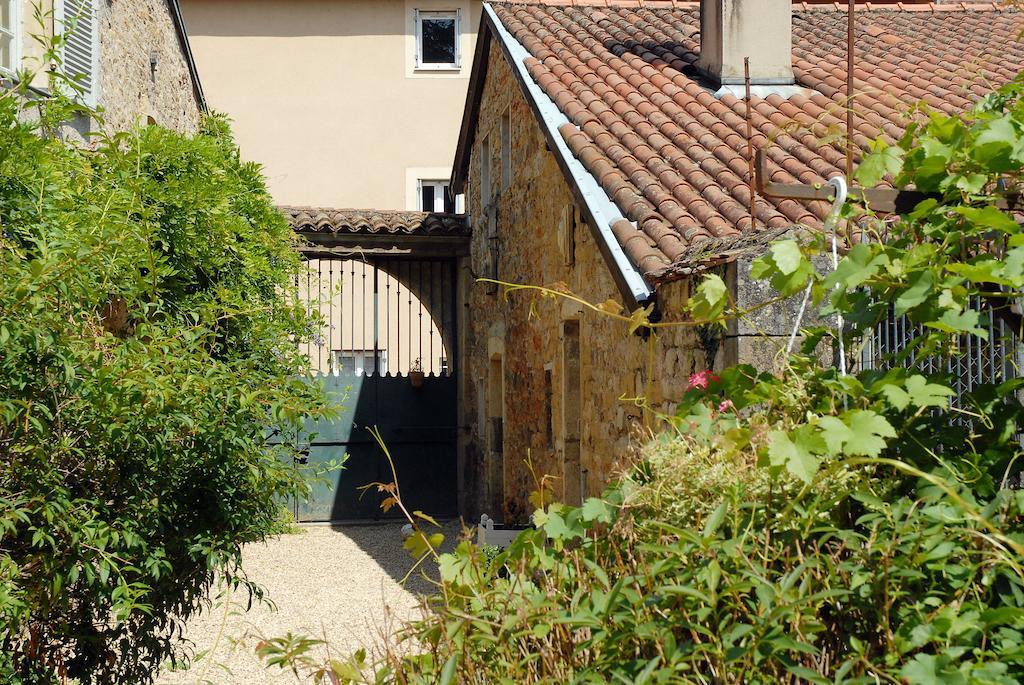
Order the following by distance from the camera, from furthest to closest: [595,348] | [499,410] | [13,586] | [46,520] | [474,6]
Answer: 1. [474,6]
2. [499,410]
3. [595,348]
4. [46,520]
5. [13,586]

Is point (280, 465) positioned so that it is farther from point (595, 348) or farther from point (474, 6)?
point (474, 6)

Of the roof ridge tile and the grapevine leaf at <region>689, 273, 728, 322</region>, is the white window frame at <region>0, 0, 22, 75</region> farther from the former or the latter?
the grapevine leaf at <region>689, 273, 728, 322</region>

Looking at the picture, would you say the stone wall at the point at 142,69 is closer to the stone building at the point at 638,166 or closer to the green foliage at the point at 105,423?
the stone building at the point at 638,166

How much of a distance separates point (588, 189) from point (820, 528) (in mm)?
4109

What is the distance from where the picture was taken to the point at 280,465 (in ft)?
15.2

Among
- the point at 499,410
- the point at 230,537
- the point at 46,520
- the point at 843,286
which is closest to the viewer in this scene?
the point at 843,286

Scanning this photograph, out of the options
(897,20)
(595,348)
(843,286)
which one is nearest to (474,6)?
(897,20)

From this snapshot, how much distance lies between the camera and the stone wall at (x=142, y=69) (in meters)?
8.11

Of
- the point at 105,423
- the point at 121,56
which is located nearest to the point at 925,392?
the point at 105,423

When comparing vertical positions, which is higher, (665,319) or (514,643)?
(665,319)

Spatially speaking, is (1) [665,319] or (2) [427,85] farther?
(2) [427,85]

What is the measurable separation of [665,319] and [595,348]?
140 centimetres

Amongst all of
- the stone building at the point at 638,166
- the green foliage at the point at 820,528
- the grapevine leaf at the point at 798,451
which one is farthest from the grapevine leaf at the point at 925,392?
the stone building at the point at 638,166

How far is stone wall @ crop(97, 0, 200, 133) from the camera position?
26.6ft
